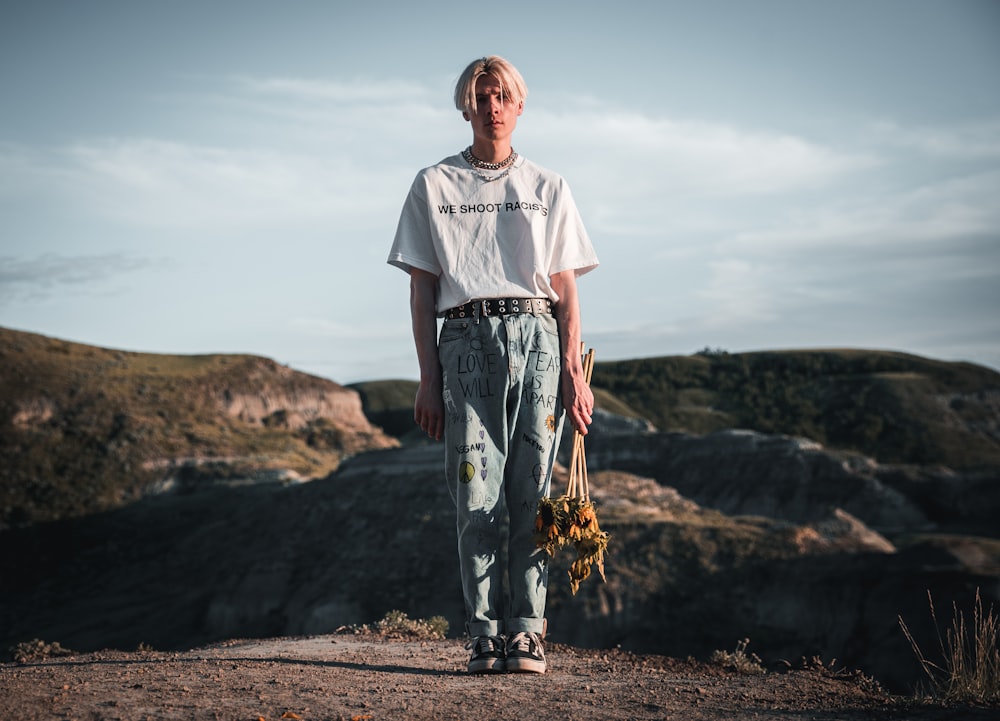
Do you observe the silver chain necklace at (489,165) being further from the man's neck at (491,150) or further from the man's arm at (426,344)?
the man's arm at (426,344)

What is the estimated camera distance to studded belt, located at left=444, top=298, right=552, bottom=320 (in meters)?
3.98

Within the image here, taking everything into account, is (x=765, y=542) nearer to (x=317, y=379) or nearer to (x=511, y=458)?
(x=511, y=458)

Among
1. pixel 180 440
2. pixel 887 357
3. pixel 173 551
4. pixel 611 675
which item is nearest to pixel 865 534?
pixel 173 551

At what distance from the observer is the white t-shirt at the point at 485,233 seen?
4000 millimetres

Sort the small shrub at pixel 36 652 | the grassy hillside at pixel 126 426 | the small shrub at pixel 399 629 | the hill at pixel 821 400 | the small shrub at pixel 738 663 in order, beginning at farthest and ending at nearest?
the hill at pixel 821 400 < the grassy hillside at pixel 126 426 < the small shrub at pixel 399 629 < the small shrub at pixel 36 652 < the small shrub at pixel 738 663

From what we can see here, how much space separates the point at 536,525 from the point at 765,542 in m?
20.1

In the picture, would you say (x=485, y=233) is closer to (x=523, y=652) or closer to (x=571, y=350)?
(x=571, y=350)

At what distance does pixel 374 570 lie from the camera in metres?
24.1

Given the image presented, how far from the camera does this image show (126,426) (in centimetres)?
4022

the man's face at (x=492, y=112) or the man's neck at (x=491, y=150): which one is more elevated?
the man's face at (x=492, y=112)

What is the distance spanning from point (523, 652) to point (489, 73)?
236 cm

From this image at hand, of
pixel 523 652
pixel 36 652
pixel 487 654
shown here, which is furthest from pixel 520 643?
pixel 36 652

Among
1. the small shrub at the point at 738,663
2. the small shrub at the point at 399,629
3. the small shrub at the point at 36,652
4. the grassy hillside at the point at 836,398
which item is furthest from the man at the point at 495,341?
the grassy hillside at the point at 836,398

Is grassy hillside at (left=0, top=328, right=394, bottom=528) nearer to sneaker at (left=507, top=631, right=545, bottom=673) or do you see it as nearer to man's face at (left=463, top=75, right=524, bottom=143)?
sneaker at (left=507, top=631, right=545, bottom=673)
